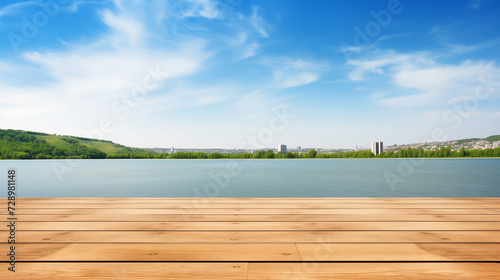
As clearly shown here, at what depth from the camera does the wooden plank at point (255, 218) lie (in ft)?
7.65

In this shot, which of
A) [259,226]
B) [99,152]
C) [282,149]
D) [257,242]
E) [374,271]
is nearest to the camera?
[374,271]

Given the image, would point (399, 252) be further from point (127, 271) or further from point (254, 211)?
point (127, 271)

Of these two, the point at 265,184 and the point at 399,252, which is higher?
the point at 399,252

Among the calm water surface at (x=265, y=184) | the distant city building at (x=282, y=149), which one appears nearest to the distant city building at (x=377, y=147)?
the distant city building at (x=282, y=149)

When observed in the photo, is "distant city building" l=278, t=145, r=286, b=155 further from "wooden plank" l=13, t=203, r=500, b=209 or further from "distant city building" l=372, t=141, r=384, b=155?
"wooden plank" l=13, t=203, r=500, b=209

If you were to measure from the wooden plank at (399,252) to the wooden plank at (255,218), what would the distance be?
60cm

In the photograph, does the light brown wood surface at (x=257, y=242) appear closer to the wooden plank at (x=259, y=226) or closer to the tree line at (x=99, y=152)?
the wooden plank at (x=259, y=226)

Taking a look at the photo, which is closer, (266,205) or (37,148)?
(266,205)

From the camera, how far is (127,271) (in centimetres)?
140

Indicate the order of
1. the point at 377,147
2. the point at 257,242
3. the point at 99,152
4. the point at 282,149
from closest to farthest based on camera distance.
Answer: the point at 257,242 → the point at 99,152 → the point at 282,149 → the point at 377,147

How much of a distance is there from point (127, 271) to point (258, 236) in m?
0.91

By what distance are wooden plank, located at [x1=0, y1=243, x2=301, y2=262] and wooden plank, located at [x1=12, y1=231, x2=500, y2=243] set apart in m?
0.09

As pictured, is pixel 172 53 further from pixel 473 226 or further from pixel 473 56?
pixel 473 56

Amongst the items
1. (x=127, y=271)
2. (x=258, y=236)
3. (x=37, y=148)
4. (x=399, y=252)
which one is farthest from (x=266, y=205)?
(x=37, y=148)
